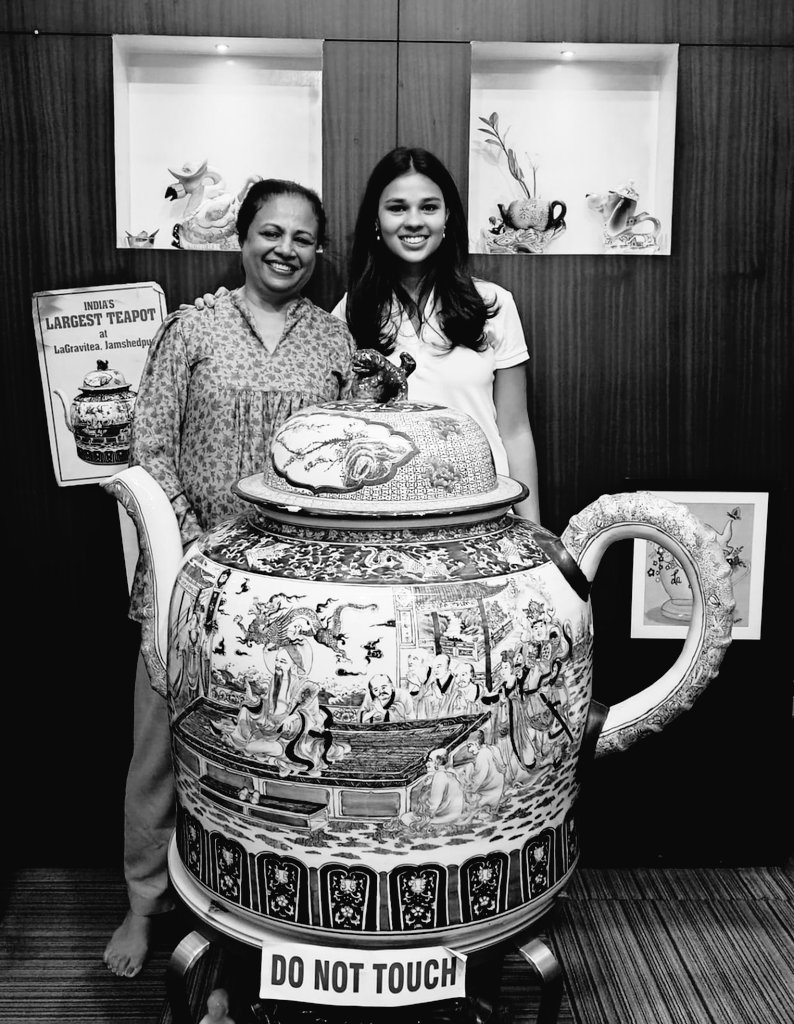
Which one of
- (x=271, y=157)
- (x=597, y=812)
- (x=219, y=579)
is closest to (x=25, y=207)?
(x=271, y=157)

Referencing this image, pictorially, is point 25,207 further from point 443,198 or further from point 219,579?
point 219,579

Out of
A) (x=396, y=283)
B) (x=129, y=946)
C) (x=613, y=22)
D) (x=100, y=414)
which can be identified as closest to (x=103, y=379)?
(x=100, y=414)

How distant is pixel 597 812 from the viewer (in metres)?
2.52

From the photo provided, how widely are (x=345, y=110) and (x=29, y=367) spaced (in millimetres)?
860

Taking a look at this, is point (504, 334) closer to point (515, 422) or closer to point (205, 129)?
point (515, 422)

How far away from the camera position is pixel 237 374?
1.96 m

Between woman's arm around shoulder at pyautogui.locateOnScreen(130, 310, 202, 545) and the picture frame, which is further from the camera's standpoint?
the picture frame

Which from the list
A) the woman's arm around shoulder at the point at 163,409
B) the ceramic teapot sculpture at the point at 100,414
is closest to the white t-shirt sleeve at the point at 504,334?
the woman's arm around shoulder at the point at 163,409

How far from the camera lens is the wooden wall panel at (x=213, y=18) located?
7.22ft

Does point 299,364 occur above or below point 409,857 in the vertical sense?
above

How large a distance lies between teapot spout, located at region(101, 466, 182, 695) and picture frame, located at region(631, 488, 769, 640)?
1.26 m

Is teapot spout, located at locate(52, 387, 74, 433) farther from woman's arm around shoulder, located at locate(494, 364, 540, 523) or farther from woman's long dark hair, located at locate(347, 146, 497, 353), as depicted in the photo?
woman's arm around shoulder, located at locate(494, 364, 540, 523)

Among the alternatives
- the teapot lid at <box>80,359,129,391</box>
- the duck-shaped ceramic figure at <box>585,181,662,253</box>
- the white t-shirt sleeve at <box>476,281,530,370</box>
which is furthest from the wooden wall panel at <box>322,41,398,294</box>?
the teapot lid at <box>80,359,129,391</box>

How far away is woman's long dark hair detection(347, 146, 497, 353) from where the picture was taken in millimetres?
2121
